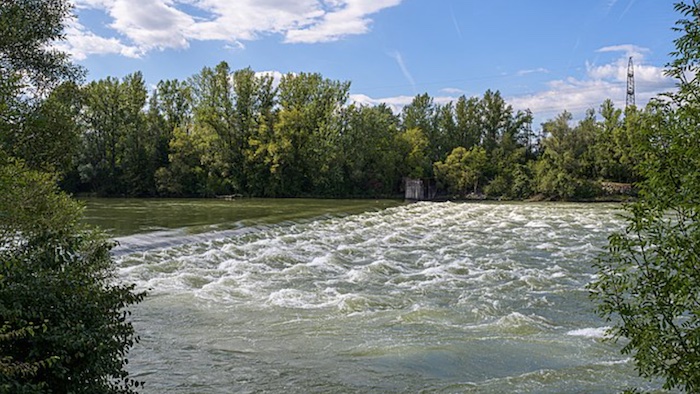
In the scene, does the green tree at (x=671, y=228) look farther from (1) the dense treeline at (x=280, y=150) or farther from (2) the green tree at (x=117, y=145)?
(2) the green tree at (x=117, y=145)

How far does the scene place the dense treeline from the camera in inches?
2309

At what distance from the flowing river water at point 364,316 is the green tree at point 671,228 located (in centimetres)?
325

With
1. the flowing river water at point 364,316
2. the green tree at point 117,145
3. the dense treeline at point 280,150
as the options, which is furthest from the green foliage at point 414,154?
the flowing river water at point 364,316

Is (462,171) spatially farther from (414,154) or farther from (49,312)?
(49,312)

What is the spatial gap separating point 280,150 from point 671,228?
55.7 m

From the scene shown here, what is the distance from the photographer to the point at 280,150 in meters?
58.8

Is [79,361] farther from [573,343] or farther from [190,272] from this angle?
[190,272]

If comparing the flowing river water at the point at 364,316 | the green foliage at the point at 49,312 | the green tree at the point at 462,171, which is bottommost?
the flowing river water at the point at 364,316

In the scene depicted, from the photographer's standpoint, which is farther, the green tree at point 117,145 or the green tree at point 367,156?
the green tree at point 367,156

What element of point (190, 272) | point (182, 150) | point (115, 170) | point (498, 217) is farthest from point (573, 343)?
point (115, 170)

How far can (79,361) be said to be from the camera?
15.7ft

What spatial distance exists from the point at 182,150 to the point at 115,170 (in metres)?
8.16

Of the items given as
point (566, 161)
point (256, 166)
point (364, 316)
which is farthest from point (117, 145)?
point (364, 316)

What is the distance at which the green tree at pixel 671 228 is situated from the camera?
4.04m
